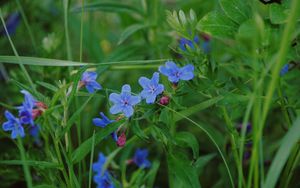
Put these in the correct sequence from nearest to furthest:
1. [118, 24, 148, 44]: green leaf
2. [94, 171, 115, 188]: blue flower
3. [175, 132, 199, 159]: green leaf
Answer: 1. [175, 132, 199, 159]: green leaf
2. [94, 171, 115, 188]: blue flower
3. [118, 24, 148, 44]: green leaf

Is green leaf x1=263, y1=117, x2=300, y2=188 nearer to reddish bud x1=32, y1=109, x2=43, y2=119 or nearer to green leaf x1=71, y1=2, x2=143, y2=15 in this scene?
reddish bud x1=32, y1=109, x2=43, y2=119

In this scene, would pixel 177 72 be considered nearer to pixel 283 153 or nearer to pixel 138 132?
pixel 138 132

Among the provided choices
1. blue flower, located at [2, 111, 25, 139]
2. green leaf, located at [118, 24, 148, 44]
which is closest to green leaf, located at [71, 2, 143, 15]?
green leaf, located at [118, 24, 148, 44]

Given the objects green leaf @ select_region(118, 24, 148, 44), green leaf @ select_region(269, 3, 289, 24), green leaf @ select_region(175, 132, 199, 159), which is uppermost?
green leaf @ select_region(118, 24, 148, 44)

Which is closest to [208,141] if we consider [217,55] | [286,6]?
[217,55]

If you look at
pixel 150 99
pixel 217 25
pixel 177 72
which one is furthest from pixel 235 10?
pixel 150 99
